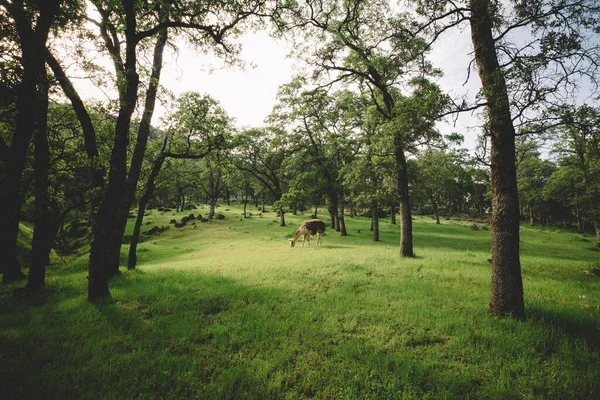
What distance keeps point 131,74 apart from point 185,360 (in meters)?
7.91

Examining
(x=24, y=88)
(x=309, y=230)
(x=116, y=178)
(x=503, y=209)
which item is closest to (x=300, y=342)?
(x=503, y=209)

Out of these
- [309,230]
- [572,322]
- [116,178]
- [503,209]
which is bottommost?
[572,322]

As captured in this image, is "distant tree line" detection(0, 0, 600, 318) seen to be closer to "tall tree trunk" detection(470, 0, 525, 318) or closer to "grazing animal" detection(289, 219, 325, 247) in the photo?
"tall tree trunk" detection(470, 0, 525, 318)

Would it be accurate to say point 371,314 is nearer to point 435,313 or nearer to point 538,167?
point 435,313

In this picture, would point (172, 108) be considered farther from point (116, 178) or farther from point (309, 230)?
point (309, 230)

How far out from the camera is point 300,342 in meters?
4.90

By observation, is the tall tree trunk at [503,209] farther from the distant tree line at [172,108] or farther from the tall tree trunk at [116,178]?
the tall tree trunk at [116,178]

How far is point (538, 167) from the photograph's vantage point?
41.0 m

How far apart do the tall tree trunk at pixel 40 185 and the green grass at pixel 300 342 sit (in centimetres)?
75

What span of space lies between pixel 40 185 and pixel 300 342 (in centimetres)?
885

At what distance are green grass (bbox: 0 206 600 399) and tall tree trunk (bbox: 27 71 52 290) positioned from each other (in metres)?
0.75

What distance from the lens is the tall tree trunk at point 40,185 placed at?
22.9ft

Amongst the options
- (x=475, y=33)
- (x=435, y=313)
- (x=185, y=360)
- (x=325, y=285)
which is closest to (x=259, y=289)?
(x=325, y=285)

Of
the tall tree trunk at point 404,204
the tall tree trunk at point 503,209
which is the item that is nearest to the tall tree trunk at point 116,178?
the tall tree trunk at point 503,209
